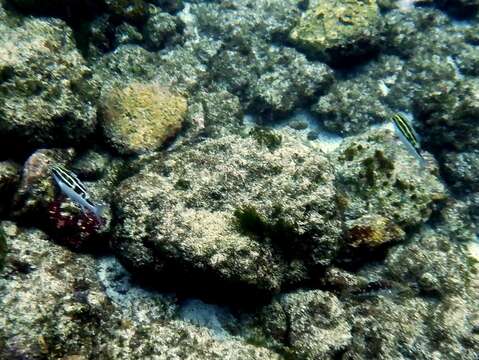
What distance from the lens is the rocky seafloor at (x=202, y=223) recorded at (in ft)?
13.3

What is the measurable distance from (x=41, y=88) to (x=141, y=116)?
158 cm

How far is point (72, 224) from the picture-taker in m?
4.76

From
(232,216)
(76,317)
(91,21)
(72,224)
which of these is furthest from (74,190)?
(91,21)

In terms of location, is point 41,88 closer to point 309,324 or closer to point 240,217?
point 240,217

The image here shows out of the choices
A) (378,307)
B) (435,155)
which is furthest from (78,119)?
(435,155)

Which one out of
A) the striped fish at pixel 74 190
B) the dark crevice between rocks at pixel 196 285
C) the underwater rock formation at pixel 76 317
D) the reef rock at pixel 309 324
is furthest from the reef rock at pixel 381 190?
the striped fish at pixel 74 190

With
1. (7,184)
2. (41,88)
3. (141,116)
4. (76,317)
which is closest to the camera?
(76,317)

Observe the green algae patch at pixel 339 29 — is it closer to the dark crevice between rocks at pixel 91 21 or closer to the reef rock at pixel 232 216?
the dark crevice between rocks at pixel 91 21

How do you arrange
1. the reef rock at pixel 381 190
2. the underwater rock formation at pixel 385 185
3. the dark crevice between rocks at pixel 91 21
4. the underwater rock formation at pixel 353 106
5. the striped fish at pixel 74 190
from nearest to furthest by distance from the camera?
the striped fish at pixel 74 190 < the reef rock at pixel 381 190 < the underwater rock formation at pixel 385 185 < the dark crevice between rocks at pixel 91 21 < the underwater rock formation at pixel 353 106

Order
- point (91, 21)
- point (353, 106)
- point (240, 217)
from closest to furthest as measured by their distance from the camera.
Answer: point (240, 217) < point (91, 21) < point (353, 106)

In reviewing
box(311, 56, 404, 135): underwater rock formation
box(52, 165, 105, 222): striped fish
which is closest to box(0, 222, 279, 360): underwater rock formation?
box(52, 165, 105, 222): striped fish

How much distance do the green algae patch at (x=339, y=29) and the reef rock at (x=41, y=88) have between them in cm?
533

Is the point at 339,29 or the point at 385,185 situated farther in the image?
the point at 339,29

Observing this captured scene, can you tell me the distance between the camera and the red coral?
185 inches
